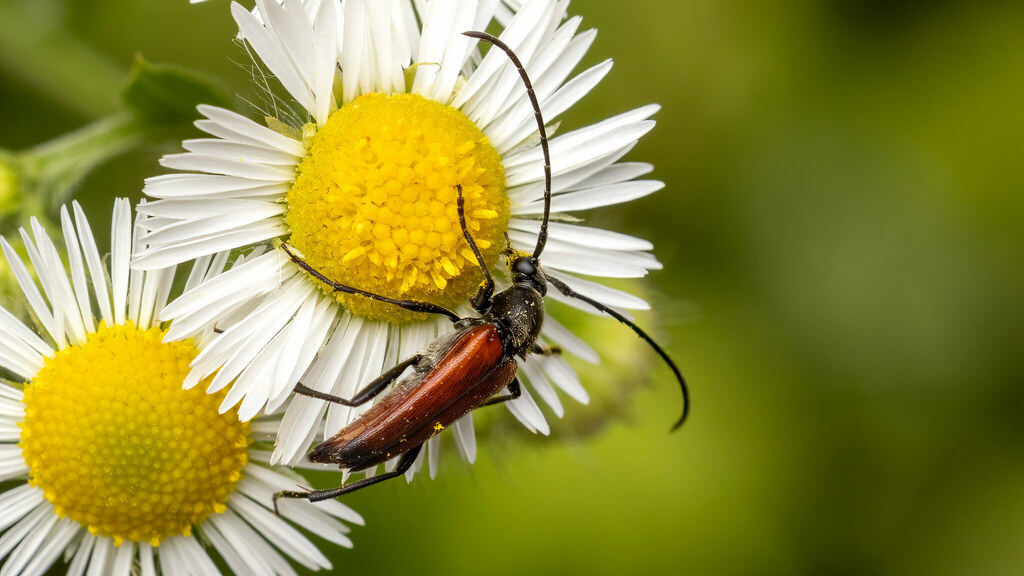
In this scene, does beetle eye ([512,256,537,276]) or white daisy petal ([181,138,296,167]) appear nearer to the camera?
white daisy petal ([181,138,296,167])

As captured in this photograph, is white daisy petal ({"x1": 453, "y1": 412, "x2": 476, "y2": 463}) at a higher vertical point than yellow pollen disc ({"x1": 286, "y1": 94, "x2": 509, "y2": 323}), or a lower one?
lower

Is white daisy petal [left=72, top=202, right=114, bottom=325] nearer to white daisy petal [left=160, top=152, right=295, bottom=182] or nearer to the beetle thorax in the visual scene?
white daisy petal [left=160, top=152, right=295, bottom=182]

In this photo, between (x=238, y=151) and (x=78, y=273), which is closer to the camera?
(x=238, y=151)

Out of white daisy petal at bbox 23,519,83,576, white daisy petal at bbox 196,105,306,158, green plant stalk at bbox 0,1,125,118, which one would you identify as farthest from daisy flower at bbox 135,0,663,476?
green plant stalk at bbox 0,1,125,118

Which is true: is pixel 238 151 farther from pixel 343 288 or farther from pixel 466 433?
pixel 466 433

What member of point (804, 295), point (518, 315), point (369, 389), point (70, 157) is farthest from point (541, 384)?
point (804, 295)

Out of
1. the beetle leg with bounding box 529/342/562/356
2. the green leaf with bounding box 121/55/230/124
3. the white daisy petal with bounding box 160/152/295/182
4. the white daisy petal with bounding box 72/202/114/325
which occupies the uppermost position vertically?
the green leaf with bounding box 121/55/230/124

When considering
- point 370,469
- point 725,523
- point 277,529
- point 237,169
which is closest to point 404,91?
point 237,169

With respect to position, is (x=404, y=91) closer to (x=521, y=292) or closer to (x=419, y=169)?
(x=419, y=169)
